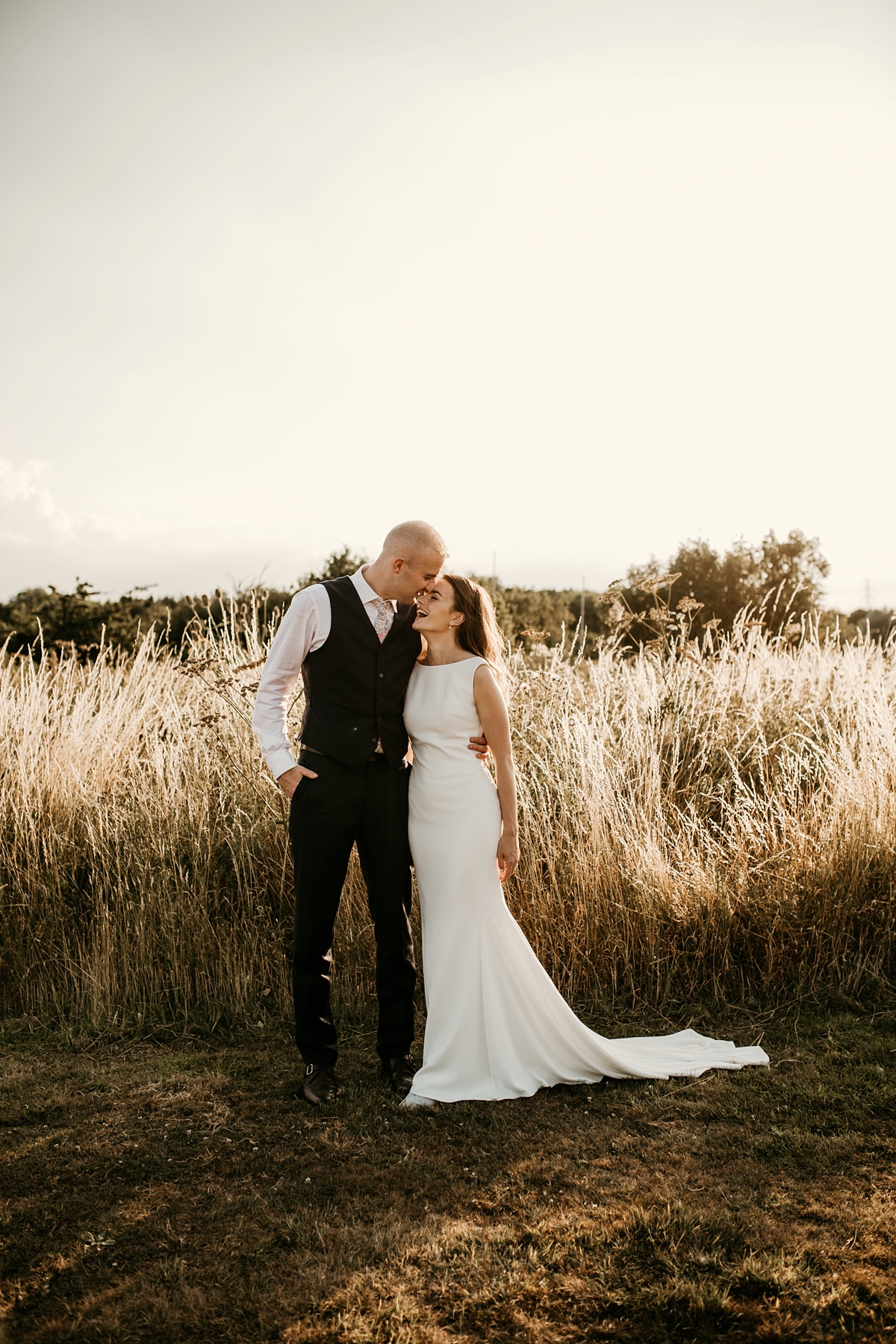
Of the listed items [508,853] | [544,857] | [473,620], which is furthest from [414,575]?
[544,857]

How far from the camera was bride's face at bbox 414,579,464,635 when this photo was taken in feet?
10.9

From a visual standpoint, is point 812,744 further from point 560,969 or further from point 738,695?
point 560,969

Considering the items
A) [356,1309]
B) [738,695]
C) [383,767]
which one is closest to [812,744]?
[738,695]

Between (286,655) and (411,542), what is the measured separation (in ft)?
2.06

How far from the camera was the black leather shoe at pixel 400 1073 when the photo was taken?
330 centimetres

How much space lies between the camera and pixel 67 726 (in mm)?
5590

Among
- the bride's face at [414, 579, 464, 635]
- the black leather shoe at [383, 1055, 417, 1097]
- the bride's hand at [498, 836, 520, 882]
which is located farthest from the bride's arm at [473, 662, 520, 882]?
A: the black leather shoe at [383, 1055, 417, 1097]

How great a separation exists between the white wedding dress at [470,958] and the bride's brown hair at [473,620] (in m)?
0.07

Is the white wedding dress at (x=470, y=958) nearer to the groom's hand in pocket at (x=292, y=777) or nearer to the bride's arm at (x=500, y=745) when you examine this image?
the bride's arm at (x=500, y=745)

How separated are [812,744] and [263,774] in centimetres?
318

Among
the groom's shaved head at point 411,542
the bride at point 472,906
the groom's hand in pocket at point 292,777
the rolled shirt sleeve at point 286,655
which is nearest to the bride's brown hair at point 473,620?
the bride at point 472,906

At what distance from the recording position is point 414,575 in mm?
3287

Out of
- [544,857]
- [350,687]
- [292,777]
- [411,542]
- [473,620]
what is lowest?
[544,857]

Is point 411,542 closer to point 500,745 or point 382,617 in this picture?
point 382,617
